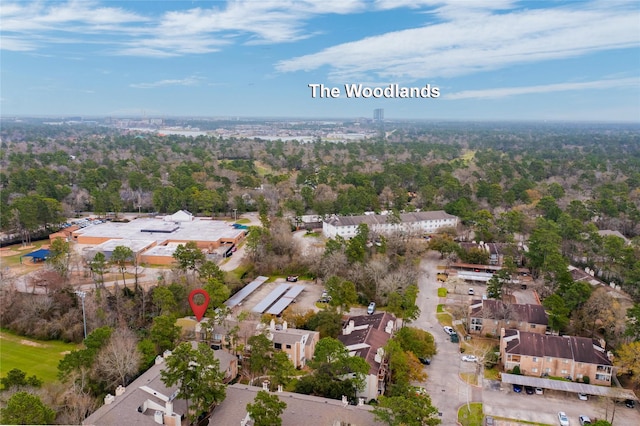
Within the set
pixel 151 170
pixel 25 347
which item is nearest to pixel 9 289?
pixel 25 347

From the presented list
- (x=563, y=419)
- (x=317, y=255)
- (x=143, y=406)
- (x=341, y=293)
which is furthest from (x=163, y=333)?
(x=563, y=419)

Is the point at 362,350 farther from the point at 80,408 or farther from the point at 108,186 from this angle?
the point at 108,186

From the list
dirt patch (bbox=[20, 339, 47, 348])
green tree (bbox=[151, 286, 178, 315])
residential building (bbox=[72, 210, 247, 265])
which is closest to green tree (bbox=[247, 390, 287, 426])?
green tree (bbox=[151, 286, 178, 315])

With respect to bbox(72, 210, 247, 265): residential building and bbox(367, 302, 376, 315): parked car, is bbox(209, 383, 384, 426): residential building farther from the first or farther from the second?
bbox(72, 210, 247, 265): residential building

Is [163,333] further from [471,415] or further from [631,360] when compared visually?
[631,360]

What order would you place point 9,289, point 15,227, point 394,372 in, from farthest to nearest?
point 15,227, point 9,289, point 394,372

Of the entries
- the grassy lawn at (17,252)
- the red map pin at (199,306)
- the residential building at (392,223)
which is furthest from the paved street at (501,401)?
the grassy lawn at (17,252)

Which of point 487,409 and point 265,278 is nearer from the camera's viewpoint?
point 487,409
